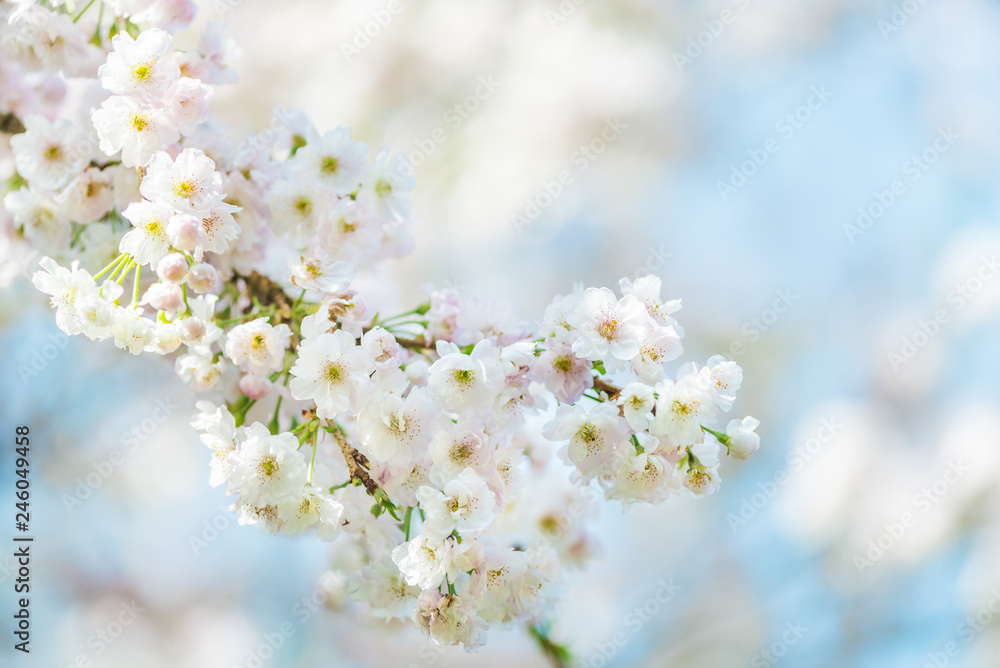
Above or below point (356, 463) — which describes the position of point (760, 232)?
above

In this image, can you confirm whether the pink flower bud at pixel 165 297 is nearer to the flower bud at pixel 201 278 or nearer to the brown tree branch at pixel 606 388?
the flower bud at pixel 201 278

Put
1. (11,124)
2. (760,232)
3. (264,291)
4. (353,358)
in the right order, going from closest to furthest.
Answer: (353,358) → (264,291) → (11,124) → (760,232)

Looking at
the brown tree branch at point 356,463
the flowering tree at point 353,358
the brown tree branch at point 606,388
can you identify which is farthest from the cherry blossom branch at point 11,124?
the brown tree branch at point 606,388

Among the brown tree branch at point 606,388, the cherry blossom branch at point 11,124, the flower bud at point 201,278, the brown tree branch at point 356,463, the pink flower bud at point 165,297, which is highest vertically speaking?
the cherry blossom branch at point 11,124

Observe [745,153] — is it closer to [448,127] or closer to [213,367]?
[448,127]

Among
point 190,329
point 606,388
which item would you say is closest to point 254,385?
point 190,329

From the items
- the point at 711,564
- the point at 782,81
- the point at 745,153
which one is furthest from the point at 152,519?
the point at 782,81

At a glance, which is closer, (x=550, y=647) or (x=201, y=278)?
(x=201, y=278)

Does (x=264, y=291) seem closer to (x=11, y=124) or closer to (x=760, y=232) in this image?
(x=11, y=124)
